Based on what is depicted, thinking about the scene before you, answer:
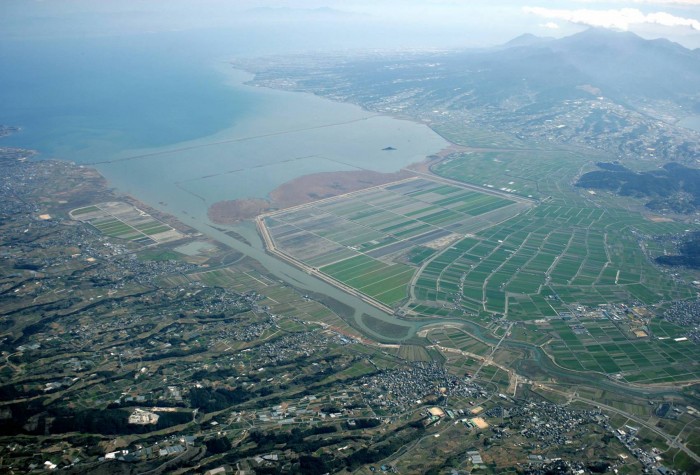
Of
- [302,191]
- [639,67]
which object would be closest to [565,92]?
[639,67]

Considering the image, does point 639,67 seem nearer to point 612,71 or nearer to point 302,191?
point 612,71

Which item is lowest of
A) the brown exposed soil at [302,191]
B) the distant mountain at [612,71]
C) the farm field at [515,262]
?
the farm field at [515,262]

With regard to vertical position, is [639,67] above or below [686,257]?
above

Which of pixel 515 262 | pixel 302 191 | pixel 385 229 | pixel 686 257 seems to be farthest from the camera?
pixel 302 191

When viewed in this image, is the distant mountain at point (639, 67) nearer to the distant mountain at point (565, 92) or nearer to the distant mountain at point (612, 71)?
the distant mountain at point (612, 71)

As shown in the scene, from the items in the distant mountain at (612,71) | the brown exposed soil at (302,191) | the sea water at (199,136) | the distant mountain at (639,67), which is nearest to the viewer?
the brown exposed soil at (302,191)

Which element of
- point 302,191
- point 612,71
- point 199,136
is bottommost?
point 302,191

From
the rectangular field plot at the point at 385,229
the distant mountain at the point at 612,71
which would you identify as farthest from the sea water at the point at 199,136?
the distant mountain at the point at 612,71
